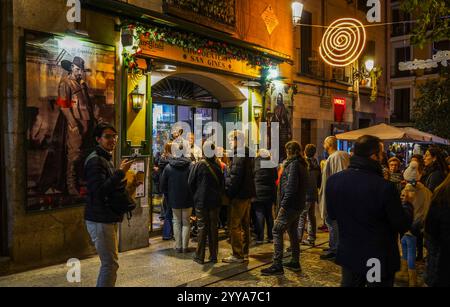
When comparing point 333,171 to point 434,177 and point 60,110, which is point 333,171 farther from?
point 60,110

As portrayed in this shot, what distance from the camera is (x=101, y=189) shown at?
4.62m

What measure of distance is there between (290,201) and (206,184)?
4.64ft

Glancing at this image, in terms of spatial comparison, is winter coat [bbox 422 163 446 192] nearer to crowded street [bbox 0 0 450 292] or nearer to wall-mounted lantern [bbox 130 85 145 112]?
crowded street [bbox 0 0 450 292]

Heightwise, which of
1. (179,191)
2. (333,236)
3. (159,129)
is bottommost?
(333,236)

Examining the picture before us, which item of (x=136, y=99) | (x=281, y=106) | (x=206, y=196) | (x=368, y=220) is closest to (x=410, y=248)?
(x=368, y=220)

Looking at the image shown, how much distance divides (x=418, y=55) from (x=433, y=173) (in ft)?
110

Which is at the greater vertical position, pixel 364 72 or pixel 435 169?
pixel 364 72

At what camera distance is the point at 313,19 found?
15656 mm

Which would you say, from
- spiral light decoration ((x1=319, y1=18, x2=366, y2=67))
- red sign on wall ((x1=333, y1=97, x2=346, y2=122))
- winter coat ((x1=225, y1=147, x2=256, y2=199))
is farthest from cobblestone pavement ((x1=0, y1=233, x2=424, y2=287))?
red sign on wall ((x1=333, y1=97, x2=346, y2=122))

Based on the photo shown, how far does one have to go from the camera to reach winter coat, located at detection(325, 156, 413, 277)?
3.84 m

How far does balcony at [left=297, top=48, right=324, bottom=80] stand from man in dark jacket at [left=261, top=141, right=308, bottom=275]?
872cm

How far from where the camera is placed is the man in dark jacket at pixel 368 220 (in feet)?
12.6

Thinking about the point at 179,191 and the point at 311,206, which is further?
the point at 311,206
